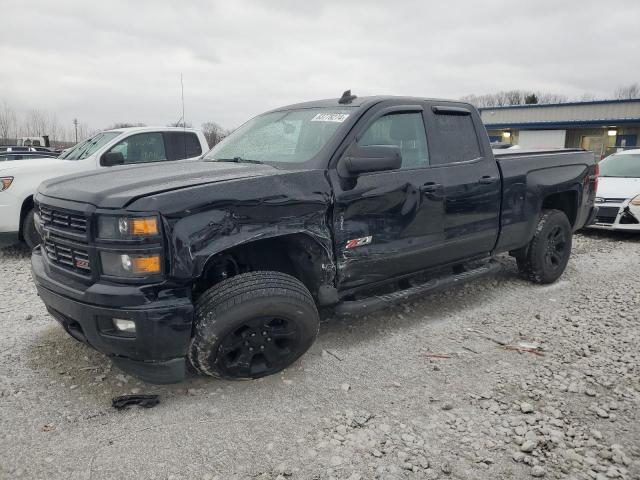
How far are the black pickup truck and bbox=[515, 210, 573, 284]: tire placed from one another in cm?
52

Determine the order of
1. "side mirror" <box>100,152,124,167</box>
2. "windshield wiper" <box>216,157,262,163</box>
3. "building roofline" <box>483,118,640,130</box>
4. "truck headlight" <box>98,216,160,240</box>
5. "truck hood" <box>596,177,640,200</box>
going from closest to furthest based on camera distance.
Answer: "truck headlight" <box>98,216,160,240</box>
"windshield wiper" <box>216,157,262,163</box>
"side mirror" <box>100,152,124,167</box>
"truck hood" <box>596,177,640,200</box>
"building roofline" <box>483,118,640,130</box>

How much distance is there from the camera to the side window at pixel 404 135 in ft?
12.1

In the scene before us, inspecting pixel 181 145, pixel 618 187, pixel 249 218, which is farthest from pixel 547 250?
pixel 181 145

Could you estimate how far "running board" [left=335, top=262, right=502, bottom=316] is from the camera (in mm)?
3469

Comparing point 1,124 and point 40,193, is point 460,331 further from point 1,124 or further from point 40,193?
point 1,124

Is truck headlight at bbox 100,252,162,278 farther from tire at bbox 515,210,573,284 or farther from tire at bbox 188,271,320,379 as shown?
tire at bbox 515,210,573,284

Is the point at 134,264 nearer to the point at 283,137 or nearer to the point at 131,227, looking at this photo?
the point at 131,227

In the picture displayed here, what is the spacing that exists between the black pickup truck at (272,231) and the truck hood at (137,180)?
2cm

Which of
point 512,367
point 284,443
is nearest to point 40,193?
point 284,443

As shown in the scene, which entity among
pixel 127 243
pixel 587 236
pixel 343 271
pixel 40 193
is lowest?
pixel 587 236

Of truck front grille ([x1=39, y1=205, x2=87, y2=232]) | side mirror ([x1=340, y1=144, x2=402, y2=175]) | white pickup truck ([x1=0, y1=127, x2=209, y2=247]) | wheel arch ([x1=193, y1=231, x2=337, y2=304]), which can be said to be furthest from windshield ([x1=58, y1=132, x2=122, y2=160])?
side mirror ([x1=340, y1=144, x2=402, y2=175])

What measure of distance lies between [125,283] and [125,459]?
0.88m

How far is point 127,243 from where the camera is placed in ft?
8.51

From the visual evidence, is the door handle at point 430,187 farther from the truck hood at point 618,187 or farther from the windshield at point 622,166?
the windshield at point 622,166
